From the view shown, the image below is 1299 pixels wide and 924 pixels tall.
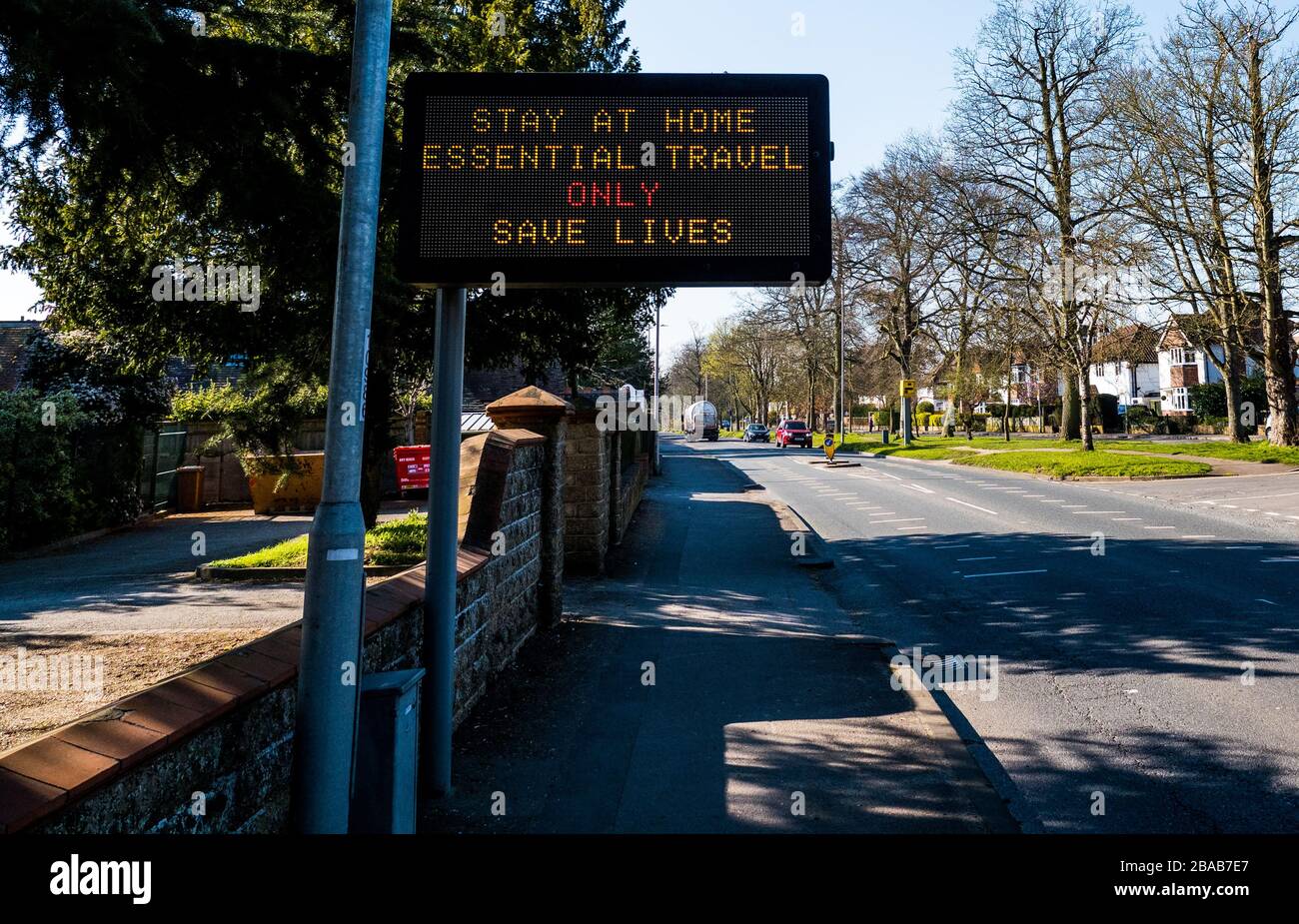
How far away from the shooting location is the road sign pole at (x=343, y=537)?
3.02m

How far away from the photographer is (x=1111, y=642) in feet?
23.9

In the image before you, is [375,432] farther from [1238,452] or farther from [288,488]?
[1238,452]

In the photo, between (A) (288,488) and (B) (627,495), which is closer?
(B) (627,495)

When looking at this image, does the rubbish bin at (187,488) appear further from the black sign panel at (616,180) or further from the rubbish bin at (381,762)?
the rubbish bin at (381,762)

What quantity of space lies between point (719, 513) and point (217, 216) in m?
12.4

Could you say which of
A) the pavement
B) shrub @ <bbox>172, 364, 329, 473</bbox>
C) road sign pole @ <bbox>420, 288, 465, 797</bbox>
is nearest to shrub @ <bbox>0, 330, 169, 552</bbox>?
shrub @ <bbox>172, 364, 329, 473</bbox>

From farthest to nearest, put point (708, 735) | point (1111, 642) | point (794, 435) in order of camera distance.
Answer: point (794, 435) < point (1111, 642) < point (708, 735)

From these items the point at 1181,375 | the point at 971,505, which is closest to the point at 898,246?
the point at 971,505

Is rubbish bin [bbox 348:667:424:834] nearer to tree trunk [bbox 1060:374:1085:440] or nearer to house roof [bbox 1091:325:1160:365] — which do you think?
house roof [bbox 1091:325:1160:365]

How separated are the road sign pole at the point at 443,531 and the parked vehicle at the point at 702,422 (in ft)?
238

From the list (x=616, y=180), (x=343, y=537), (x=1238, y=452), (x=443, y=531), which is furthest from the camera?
(x=1238, y=452)

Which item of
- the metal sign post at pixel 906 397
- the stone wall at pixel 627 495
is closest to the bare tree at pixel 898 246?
the metal sign post at pixel 906 397

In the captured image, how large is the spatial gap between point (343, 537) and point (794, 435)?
180ft

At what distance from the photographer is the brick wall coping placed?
6.86ft
